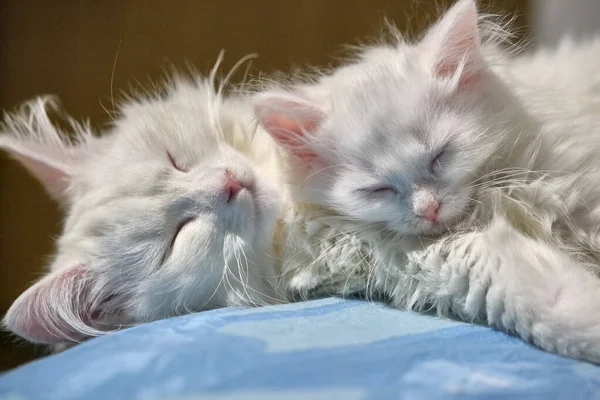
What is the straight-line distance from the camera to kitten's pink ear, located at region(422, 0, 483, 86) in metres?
0.89

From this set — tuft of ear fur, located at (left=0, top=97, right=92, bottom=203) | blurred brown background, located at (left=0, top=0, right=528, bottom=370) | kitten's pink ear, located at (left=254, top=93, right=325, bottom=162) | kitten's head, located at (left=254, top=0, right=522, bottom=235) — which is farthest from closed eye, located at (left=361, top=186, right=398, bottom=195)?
blurred brown background, located at (left=0, top=0, right=528, bottom=370)

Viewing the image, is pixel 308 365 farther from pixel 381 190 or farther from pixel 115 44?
pixel 115 44

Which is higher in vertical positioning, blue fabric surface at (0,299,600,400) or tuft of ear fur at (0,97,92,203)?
tuft of ear fur at (0,97,92,203)

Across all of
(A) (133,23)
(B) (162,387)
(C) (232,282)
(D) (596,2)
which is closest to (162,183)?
(C) (232,282)

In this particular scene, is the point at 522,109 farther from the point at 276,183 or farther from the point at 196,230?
the point at 196,230

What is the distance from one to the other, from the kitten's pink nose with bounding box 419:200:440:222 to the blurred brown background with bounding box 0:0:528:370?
0.88 m

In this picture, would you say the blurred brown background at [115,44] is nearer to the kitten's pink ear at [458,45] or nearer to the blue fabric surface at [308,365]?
the kitten's pink ear at [458,45]

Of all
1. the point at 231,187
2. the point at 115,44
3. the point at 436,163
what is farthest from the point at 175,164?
the point at 115,44

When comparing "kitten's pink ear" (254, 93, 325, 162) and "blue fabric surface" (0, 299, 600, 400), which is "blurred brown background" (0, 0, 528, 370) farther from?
"blue fabric surface" (0, 299, 600, 400)

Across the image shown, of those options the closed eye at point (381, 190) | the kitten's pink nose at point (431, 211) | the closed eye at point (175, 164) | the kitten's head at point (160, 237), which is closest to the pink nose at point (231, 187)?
the kitten's head at point (160, 237)

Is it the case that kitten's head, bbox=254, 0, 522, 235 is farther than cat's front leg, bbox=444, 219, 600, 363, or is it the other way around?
kitten's head, bbox=254, 0, 522, 235

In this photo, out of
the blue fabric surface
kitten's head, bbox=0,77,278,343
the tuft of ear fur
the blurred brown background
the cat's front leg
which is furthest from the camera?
the blurred brown background

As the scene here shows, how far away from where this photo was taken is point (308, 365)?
60 centimetres

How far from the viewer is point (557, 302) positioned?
72cm
